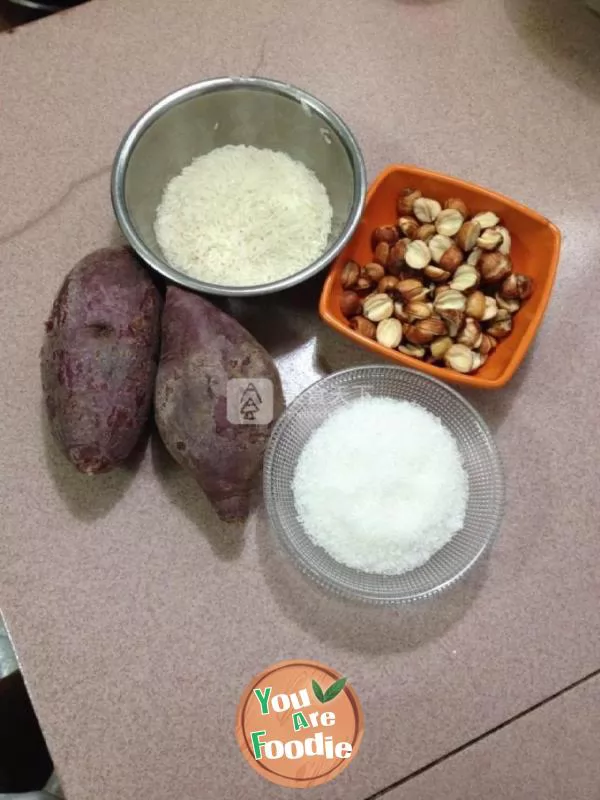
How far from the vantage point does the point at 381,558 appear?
2.41ft

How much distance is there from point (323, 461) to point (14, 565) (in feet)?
1.16

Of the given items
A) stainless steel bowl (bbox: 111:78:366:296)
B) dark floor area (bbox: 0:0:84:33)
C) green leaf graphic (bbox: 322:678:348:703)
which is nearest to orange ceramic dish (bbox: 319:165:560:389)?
stainless steel bowl (bbox: 111:78:366:296)

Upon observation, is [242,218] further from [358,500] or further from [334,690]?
[334,690]

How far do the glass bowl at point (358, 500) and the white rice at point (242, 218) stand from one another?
0.15 metres

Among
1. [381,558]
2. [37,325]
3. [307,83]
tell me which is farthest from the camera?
[307,83]

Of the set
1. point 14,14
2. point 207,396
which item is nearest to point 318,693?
point 207,396

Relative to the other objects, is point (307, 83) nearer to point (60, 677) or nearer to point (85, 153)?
point (85, 153)

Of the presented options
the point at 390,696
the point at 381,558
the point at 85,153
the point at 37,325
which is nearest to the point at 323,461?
the point at 381,558

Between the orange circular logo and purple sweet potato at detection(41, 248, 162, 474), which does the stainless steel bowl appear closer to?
purple sweet potato at detection(41, 248, 162, 474)

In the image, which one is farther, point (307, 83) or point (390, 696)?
point (307, 83)

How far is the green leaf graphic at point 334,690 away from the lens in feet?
2.52

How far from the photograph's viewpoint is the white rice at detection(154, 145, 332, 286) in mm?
795

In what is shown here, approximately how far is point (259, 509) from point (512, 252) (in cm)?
41

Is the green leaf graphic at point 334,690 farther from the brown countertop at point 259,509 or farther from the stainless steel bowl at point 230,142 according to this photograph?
the stainless steel bowl at point 230,142
